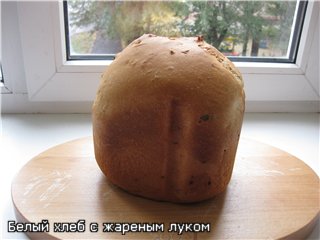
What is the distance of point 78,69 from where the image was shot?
32.1 inches

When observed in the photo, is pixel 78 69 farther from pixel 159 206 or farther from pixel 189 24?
pixel 159 206

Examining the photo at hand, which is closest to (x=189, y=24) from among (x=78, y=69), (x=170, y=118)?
(x=78, y=69)

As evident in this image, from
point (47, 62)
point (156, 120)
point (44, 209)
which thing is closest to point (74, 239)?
point (44, 209)

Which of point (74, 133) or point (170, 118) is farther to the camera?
point (74, 133)

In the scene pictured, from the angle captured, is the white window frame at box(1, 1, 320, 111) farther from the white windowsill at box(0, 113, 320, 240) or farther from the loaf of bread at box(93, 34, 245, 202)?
the loaf of bread at box(93, 34, 245, 202)

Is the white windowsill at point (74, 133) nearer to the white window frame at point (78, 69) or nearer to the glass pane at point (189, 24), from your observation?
the white window frame at point (78, 69)

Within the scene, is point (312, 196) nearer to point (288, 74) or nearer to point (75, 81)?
point (288, 74)

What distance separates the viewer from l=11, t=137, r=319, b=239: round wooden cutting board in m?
0.48

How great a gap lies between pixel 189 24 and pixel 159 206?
48 cm

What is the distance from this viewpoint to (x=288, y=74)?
34.1 inches

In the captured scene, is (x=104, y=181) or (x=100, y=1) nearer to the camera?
(x=104, y=181)

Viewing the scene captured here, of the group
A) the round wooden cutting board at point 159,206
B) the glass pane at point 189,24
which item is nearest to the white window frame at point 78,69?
the glass pane at point 189,24

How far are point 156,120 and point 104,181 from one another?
156 mm

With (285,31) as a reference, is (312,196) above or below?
below
